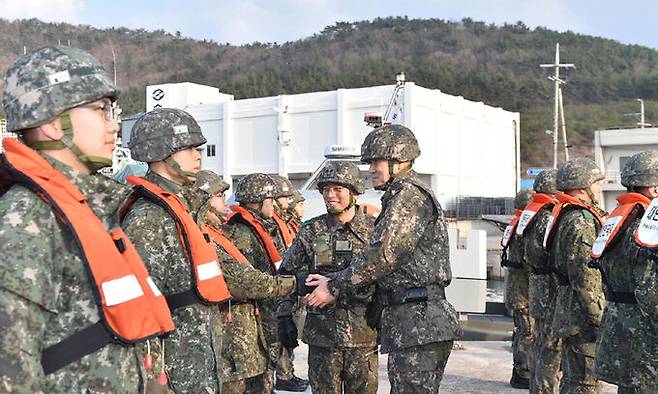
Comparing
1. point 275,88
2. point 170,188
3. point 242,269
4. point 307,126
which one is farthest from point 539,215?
point 275,88

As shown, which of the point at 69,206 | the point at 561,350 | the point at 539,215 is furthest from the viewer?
the point at 539,215

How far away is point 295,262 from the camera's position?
5777 mm

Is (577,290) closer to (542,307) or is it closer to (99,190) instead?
(542,307)

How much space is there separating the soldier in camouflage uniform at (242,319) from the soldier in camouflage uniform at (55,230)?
1920 millimetres

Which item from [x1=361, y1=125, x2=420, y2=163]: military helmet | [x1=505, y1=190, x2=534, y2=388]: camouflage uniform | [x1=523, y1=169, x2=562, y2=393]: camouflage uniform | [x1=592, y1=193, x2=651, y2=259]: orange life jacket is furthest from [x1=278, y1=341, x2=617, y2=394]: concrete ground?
[x1=361, y1=125, x2=420, y2=163]: military helmet

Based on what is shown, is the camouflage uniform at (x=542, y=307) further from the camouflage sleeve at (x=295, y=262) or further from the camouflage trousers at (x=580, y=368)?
the camouflage sleeve at (x=295, y=262)

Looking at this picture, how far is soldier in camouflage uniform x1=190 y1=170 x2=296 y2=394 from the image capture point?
4543 millimetres

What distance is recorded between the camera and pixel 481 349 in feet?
34.1

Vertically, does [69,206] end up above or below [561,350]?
above

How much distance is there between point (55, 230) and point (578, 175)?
17.1ft

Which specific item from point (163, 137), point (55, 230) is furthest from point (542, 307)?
point (55, 230)

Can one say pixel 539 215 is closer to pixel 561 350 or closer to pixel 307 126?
pixel 561 350

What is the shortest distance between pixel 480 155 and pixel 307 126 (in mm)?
11286

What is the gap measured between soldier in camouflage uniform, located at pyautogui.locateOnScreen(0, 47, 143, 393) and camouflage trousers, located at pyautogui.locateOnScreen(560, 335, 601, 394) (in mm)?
4488
